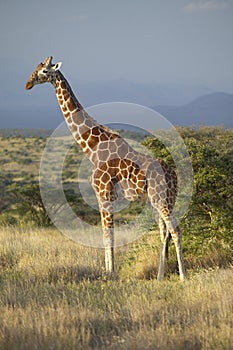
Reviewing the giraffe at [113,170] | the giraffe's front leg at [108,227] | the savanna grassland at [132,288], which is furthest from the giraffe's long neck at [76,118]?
the savanna grassland at [132,288]

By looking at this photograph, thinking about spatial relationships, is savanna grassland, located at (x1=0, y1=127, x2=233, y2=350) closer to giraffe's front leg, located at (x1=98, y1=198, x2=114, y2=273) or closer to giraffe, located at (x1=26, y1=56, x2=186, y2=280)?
giraffe's front leg, located at (x1=98, y1=198, x2=114, y2=273)

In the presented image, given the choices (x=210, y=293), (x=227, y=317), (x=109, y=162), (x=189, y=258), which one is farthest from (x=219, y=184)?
(x=227, y=317)

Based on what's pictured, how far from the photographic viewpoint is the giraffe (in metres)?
7.62

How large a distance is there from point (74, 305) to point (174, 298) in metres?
1.17

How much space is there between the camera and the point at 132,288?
6.74m

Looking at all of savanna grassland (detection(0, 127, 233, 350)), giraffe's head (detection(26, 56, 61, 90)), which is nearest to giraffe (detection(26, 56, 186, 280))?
giraffe's head (detection(26, 56, 61, 90))

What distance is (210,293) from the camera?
20.0 ft

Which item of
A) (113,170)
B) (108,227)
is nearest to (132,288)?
(108,227)

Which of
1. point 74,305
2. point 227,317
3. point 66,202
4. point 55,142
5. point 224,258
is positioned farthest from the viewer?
A: point 55,142

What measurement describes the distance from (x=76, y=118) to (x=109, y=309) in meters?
3.38

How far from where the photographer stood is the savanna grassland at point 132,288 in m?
4.80

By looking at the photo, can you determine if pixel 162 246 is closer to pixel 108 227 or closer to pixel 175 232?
pixel 175 232

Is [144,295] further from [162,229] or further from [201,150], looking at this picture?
[201,150]

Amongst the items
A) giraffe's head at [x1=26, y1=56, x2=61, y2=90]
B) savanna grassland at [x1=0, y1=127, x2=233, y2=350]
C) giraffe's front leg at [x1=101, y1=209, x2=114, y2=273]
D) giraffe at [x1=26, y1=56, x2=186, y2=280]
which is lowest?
savanna grassland at [x1=0, y1=127, x2=233, y2=350]
